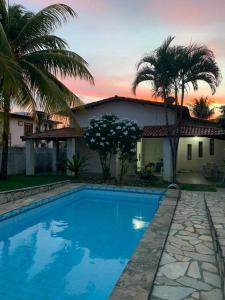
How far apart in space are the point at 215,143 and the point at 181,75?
12050mm

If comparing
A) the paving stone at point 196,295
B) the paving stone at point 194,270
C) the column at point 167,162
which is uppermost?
the column at point 167,162

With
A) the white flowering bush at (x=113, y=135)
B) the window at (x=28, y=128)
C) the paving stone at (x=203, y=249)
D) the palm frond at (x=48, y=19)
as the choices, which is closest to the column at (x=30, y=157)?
the white flowering bush at (x=113, y=135)

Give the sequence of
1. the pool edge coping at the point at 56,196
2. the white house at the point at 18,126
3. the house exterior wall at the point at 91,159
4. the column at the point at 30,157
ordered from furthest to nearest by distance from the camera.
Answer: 1. the white house at the point at 18,126
2. the house exterior wall at the point at 91,159
3. the column at the point at 30,157
4. the pool edge coping at the point at 56,196

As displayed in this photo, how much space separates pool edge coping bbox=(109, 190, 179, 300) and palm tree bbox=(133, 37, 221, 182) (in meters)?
9.43

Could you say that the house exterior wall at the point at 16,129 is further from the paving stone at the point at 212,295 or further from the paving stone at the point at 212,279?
the paving stone at the point at 212,295

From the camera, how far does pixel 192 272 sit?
5.05 m

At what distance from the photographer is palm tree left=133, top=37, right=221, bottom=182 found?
15258 millimetres

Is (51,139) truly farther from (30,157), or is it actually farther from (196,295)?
(196,295)

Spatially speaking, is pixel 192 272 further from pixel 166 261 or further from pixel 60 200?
pixel 60 200

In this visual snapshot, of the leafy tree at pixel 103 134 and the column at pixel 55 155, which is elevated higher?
the leafy tree at pixel 103 134

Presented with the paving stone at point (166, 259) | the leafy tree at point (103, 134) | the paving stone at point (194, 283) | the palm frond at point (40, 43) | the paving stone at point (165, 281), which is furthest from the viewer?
the leafy tree at point (103, 134)

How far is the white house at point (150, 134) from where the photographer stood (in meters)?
17.3

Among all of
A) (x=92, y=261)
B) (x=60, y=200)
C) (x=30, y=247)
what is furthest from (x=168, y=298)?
(x=60, y=200)

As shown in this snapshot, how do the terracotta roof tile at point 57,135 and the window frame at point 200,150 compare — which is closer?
the terracotta roof tile at point 57,135
